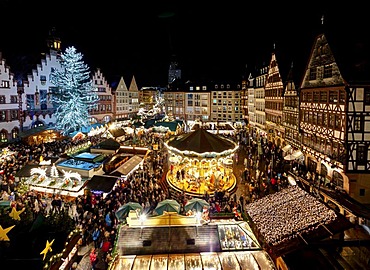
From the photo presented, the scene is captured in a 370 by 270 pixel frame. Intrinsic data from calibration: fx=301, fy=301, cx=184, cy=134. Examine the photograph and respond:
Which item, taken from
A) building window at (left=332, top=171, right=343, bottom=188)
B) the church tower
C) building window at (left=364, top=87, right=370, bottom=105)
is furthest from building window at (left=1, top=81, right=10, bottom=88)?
the church tower

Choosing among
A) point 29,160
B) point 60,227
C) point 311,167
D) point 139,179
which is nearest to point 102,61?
point 29,160

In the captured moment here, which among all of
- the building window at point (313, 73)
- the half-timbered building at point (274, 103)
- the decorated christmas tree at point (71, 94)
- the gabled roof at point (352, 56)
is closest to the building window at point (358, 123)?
the gabled roof at point (352, 56)

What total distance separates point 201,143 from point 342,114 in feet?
31.8

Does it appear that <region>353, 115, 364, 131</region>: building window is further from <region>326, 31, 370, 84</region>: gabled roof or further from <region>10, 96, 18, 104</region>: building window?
<region>10, 96, 18, 104</region>: building window

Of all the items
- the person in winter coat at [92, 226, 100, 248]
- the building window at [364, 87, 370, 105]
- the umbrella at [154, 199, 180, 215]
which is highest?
the building window at [364, 87, 370, 105]

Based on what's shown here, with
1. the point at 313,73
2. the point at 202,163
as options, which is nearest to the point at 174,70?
the point at 313,73

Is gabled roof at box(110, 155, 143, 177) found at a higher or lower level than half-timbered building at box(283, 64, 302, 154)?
lower

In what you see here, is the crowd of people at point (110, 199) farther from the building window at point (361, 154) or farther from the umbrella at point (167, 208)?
the building window at point (361, 154)

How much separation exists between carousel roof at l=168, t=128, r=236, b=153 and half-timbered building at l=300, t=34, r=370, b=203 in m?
7.02

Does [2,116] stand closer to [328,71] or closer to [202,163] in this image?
[202,163]

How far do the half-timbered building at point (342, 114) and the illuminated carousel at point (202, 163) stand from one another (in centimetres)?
689

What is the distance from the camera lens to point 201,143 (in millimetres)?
21859

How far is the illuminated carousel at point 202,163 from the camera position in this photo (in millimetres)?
21328

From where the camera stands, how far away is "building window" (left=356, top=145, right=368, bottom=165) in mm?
19625
